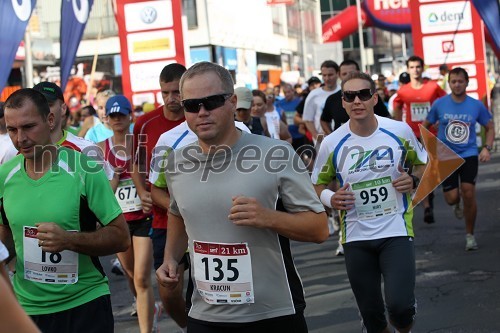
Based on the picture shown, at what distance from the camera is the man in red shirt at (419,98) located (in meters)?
13.3

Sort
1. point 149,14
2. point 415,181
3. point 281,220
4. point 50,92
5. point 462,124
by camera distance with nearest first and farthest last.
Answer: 1. point 281,220
2. point 50,92
3. point 415,181
4. point 462,124
5. point 149,14

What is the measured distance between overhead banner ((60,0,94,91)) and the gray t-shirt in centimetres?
737

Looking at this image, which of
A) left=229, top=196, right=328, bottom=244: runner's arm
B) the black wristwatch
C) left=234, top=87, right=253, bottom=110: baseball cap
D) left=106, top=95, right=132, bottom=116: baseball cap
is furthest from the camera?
left=234, top=87, right=253, bottom=110: baseball cap

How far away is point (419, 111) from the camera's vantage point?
13.5 meters

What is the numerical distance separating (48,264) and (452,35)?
14174 mm

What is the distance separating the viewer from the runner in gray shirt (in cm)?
413

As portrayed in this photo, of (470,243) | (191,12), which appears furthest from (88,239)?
(191,12)

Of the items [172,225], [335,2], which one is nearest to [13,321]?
[172,225]

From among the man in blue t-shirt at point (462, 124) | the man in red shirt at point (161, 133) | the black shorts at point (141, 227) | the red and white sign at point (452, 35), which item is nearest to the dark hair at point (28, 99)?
the man in red shirt at point (161, 133)

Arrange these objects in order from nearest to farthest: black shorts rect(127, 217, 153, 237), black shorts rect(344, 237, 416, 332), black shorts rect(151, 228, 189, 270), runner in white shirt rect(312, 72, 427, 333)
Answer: black shorts rect(344, 237, 416, 332) < runner in white shirt rect(312, 72, 427, 333) < black shorts rect(151, 228, 189, 270) < black shorts rect(127, 217, 153, 237)

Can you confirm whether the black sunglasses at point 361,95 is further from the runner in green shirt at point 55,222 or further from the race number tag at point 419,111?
the race number tag at point 419,111

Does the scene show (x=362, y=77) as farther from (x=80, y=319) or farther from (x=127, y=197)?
(x=80, y=319)

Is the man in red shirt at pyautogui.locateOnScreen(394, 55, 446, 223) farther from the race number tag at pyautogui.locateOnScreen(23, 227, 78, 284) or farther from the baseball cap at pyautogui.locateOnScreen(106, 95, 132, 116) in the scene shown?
the race number tag at pyautogui.locateOnScreen(23, 227, 78, 284)

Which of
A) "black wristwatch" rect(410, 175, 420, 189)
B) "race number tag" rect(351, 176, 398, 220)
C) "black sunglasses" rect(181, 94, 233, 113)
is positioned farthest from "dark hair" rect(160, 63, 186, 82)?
"black sunglasses" rect(181, 94, 233, 113)
